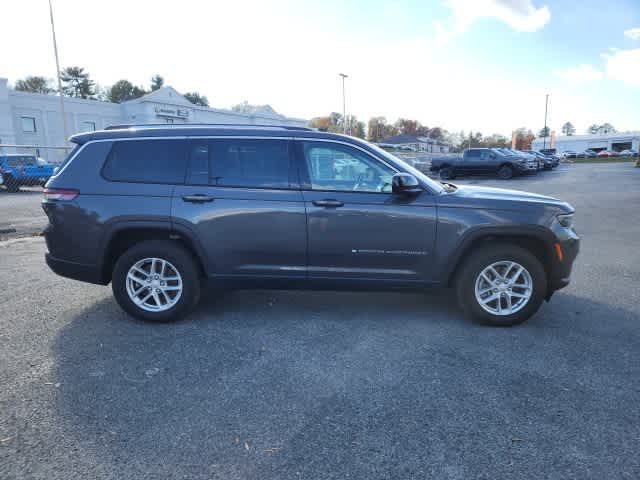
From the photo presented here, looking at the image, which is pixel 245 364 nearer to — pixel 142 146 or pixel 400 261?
pixel 400 261

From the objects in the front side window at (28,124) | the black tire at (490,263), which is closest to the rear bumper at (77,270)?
the black tire at (490,263)

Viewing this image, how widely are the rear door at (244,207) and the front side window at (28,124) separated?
42796mm

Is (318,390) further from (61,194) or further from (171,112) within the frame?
(171,112)

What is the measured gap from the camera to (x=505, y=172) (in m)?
24.1

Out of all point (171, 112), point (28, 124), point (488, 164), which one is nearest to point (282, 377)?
point (488, 164)

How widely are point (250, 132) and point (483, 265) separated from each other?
2.66 m

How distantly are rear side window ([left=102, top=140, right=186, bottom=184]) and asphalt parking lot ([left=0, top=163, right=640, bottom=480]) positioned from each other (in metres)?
1.48

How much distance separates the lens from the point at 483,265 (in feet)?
13.9

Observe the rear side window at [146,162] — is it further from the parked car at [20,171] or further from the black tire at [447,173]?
the black tire at [447,173]

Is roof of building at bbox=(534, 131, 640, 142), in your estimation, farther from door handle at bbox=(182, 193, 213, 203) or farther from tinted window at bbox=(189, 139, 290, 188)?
door handle at bbox=(182, 193, 213, 203)

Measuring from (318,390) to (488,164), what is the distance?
78.0 ft

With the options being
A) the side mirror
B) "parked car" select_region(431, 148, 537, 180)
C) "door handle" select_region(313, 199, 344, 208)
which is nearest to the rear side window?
"door handle" select_region(313, 199, 344, 208)

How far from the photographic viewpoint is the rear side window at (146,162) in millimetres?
4312

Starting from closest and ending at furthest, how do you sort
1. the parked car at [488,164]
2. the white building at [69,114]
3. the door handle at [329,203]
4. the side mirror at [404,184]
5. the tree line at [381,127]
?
1. the side mirror at [404,184]
2. the door handle at [329,203]
3. the parked car at [488,164]
4. the white building at [69,114]
5. the tree line at [381,127]
